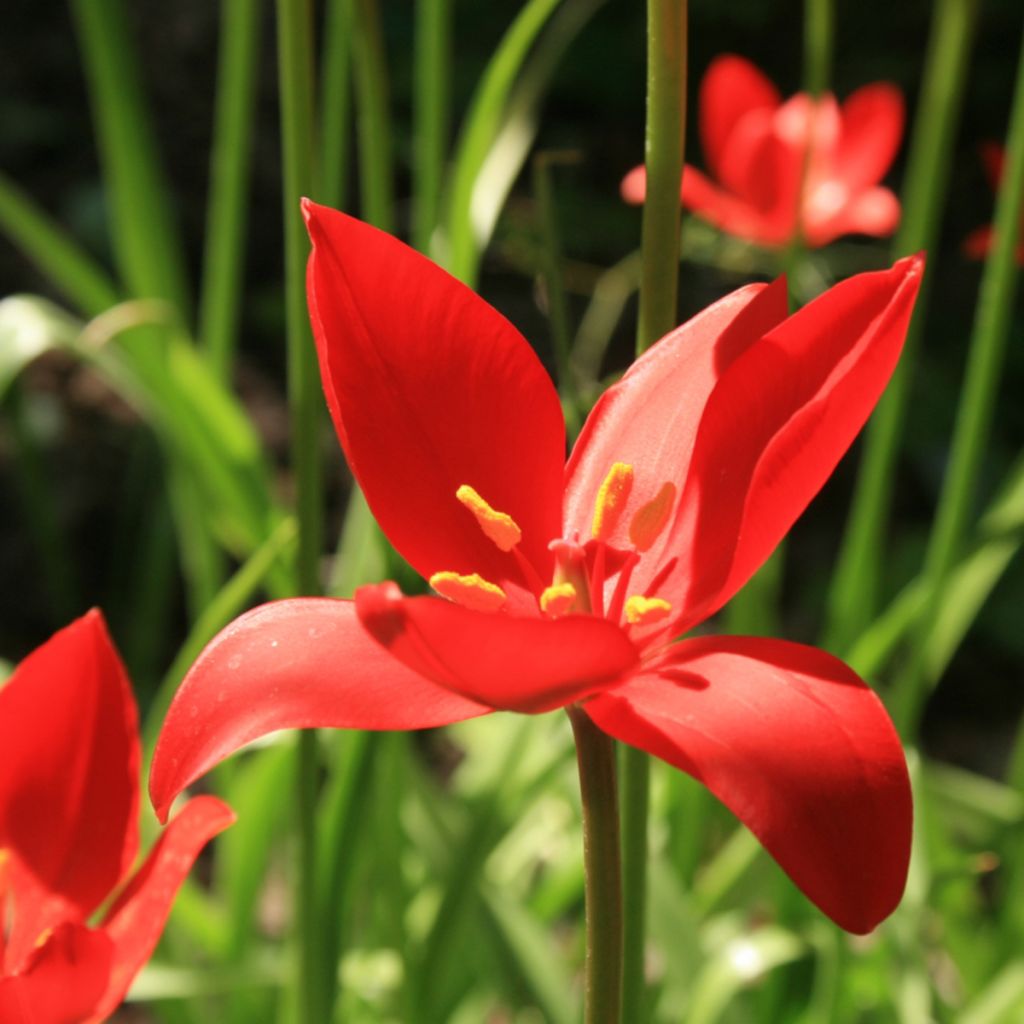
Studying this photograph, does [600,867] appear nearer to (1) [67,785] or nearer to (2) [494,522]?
(2) [494,522]

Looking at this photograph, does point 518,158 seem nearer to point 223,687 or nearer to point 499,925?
point 499,925

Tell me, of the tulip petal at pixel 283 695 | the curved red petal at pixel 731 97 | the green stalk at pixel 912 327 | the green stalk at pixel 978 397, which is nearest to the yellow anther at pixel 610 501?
the tulip petal at pixel 283 695

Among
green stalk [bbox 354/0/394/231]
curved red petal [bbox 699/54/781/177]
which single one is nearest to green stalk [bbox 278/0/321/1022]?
green stalk [bbox 354/0/394/231]

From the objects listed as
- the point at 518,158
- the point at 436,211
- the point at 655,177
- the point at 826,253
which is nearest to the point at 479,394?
the point at 655,177

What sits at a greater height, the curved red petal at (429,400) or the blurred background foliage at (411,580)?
the curved red petal at (429,400)

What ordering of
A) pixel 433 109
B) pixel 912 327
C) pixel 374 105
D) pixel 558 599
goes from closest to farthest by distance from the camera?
pixel 558 599 < pixel 374 105 < pixel 433 109 < pixel 912 327

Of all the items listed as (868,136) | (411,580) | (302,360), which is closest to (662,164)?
(302,360)

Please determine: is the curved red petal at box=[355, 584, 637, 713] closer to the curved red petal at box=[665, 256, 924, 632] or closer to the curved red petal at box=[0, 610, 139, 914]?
the curved red petal at box=[665, 256, 924, 632]

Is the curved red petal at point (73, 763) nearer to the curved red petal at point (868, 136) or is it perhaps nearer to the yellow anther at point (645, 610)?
the yellow anther at point (645, 610)

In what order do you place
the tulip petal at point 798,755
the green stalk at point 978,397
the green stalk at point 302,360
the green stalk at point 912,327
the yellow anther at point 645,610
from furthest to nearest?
the green stalk at point 912,327 → the green stalk at point 978,397 → the green stalk at point 302,360 → the yellow anther at point 645,610 → the tulip petal at point 798,755
